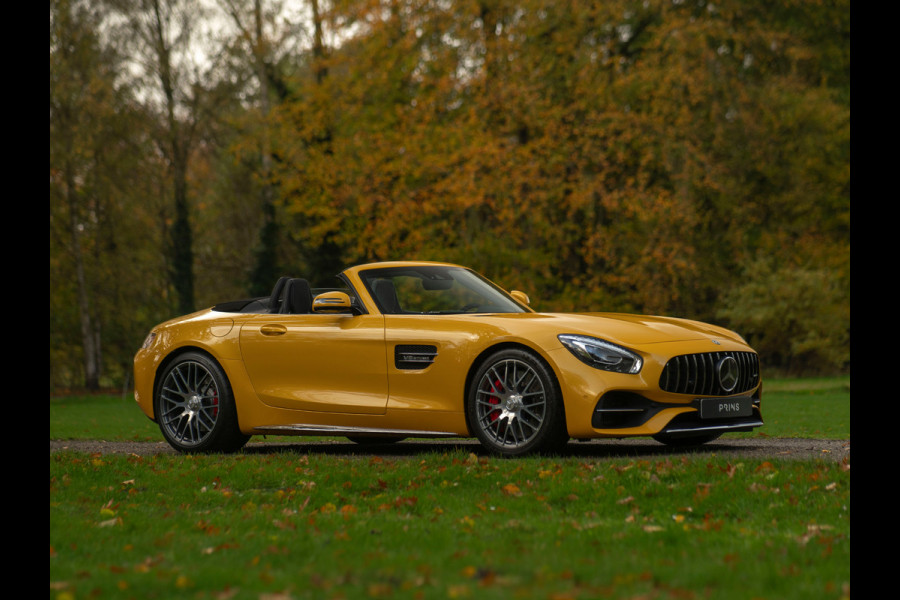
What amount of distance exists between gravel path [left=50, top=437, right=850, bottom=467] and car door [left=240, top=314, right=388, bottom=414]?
597 mm

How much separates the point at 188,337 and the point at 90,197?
26041mm

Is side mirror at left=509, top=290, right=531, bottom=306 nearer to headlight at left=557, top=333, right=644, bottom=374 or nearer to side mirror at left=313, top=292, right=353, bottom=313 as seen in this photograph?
side mirror at left=313, top=292, right=353, bottom=313

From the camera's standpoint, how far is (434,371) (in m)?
9.42

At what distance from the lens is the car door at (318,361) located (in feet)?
31.9

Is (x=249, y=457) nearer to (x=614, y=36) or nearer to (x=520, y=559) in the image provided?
(x=520, y=559)

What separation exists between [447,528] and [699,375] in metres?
3.35

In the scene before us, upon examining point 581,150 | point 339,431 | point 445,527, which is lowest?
point 445,527

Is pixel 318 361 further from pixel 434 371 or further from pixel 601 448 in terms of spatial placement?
pixel 601 448

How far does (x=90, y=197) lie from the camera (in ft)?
115

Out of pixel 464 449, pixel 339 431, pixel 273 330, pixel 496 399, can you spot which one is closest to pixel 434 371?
pixel 496 399

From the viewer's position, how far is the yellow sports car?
883cm

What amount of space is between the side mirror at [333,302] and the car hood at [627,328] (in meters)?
1.53

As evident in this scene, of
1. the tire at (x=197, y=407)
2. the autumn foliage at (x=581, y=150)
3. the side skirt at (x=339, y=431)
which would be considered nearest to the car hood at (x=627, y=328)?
the side skirt at (x=339, y=431)

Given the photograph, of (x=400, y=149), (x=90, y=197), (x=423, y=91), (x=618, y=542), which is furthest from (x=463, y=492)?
(x=90, y=197)
